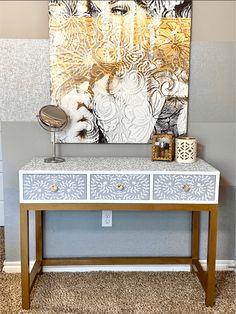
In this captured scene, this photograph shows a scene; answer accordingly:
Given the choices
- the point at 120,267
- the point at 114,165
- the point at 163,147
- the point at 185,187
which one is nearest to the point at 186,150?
the point at 163,147

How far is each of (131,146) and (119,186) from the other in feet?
1.42

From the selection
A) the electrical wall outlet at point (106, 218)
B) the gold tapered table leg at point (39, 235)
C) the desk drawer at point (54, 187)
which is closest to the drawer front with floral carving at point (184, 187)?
the desk drawer at point (54, 187)

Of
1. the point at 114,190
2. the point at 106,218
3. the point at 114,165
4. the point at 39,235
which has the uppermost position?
the point at 114,165

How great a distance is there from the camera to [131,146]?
2.18 m

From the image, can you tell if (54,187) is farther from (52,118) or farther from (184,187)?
(184,187)

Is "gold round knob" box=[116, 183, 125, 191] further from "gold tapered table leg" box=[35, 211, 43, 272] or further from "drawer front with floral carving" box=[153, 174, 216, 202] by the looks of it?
"gold tapered table leg" box=[35, 211, 43, 272]

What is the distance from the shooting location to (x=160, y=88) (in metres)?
2.11

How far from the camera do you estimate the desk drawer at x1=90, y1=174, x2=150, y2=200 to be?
71.1 inches

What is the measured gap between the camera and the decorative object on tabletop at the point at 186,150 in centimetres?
200

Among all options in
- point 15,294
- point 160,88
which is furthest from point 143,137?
point 15,294

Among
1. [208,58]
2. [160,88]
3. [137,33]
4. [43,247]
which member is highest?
[137,33]

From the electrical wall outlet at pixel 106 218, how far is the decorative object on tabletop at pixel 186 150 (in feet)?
1.85

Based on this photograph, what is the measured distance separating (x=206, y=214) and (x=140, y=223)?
427mm

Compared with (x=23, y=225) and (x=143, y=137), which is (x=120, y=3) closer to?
(x=143, y=137)
